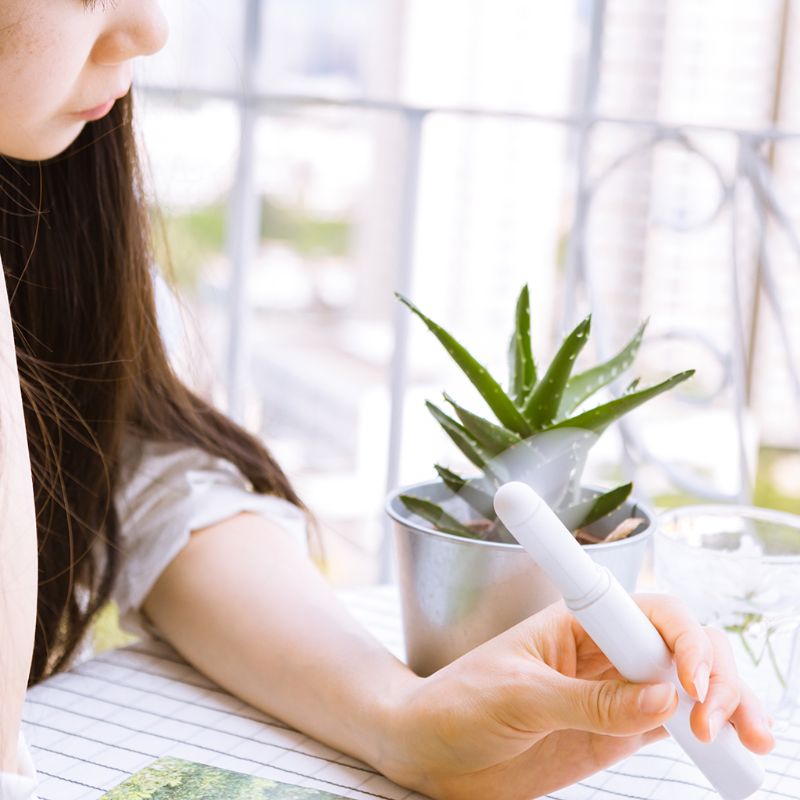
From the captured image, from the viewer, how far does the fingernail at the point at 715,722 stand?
0.51 metres

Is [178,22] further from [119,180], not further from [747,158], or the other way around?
[747,158]

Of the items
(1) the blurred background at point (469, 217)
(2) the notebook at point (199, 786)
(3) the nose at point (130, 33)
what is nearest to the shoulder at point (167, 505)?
(1) the blurred background at point (469, 217)

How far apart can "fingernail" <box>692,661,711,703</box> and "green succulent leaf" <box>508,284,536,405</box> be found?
23cm

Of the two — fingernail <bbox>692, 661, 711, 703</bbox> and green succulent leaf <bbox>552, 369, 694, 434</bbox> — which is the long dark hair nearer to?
green succulent leaf <bbox>552, 369, 694, 434</bbox>

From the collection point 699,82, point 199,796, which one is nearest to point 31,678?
point 199,796

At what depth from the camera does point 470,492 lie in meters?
0.69

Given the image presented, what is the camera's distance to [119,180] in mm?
854

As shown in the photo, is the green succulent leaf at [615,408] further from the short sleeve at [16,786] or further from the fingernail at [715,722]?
the short sleeve at [16,786]

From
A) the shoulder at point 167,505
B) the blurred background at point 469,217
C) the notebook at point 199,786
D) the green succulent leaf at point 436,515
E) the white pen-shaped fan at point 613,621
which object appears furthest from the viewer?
the blurred background at point 469,217

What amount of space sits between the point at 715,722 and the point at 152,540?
0.45 m

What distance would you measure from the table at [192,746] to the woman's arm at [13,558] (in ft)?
0.31

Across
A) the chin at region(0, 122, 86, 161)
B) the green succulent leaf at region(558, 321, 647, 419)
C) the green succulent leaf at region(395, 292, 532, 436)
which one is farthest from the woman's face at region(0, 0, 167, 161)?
the green succulent leaf at region(558, 321, 647, 419)

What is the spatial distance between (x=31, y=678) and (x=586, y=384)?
17.5 inches

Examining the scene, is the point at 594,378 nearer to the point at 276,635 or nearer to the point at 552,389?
the point at 552,389
